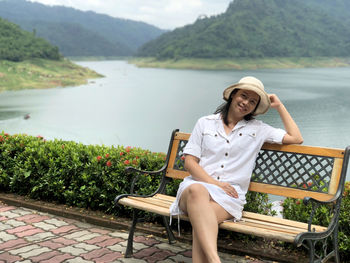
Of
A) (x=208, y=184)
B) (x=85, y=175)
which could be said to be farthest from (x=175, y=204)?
(x=85, y=175)

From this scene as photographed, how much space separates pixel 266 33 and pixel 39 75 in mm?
42664

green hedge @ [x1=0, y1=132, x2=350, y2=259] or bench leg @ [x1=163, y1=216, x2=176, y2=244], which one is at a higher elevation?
green hedge @ [x1=0, y1=132, x2=350, y2=259]

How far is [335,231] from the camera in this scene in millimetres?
2891

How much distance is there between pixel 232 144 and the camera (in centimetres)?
305

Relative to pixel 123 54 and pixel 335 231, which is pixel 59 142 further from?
pixel 123 54

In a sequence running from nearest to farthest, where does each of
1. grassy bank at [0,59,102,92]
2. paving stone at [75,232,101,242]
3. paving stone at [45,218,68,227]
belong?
1. paving stone at [75,232,101,242]
2. paving stone at [45,218,68,227]
3. grassy bank at [0,59,102,92]

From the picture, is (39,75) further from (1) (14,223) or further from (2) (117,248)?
(2) (117,248)

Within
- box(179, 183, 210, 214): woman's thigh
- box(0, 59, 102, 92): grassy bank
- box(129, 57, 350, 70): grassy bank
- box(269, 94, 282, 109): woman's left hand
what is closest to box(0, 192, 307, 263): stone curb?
box(179, 183, 210, 214): woman's thigh

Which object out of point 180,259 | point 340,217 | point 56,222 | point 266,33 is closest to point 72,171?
point 56,222

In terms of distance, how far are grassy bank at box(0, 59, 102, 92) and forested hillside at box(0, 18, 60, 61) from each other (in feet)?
6.51

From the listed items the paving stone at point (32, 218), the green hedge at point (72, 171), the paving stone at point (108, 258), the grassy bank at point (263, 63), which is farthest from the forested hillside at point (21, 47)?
the paving stone at point (108, 258)

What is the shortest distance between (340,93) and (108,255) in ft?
117

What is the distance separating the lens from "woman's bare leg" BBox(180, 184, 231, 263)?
8.27 ft

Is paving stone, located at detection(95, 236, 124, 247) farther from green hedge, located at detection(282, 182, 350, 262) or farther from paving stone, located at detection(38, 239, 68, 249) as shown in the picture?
green hedge, located at detection(282, 182, 350, 262)
